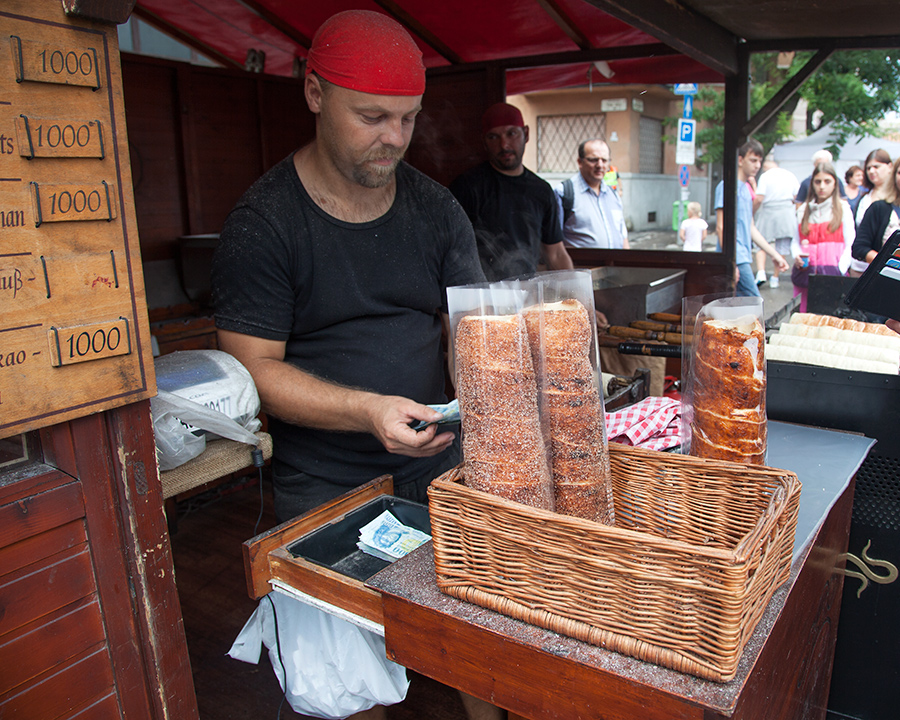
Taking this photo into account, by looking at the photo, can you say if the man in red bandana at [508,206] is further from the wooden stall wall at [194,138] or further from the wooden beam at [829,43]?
the wooden stall wall at [194,138]

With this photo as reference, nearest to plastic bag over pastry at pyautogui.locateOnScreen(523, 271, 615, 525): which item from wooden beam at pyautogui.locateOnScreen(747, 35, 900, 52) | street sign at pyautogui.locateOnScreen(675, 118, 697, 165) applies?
wooden beam at pyautogui.locateOnScreen(747, 35, 900, 52)

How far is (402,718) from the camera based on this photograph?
245cm

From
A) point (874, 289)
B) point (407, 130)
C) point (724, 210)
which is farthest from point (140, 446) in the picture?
point (724, 210)

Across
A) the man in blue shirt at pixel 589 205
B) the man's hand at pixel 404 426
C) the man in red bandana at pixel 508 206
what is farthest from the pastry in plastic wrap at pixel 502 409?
the man in blue shirt at pixel 589 205

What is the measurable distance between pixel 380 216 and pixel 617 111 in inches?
703

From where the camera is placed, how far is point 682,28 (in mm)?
3145

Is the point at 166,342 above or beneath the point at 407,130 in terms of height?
beneath

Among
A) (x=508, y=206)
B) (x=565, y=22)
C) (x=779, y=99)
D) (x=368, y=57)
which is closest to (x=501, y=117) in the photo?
(x=508, y=206)

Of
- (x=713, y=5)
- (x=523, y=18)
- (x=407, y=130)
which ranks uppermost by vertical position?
(x=523, y=18)

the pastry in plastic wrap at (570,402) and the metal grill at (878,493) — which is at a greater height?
the pastry in plastic wrap at (570,402)

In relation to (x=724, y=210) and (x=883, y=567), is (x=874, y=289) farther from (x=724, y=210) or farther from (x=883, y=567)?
(x=724, y=210)

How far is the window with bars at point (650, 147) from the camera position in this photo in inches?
767

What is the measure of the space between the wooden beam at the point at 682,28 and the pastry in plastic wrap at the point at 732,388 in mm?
1326

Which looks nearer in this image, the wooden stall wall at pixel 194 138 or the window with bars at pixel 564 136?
the wooden stall wall at pixel 194 138
